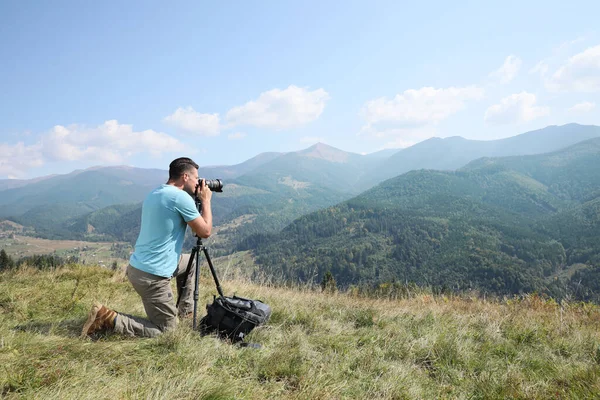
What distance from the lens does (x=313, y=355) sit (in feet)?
11.0

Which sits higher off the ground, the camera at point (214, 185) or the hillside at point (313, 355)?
the camera at point (214, 185)

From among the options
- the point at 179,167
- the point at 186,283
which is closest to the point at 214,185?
the point at 179,167

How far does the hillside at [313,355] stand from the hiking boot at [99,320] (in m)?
0.18

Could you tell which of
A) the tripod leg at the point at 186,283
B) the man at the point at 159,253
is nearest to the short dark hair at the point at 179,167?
the man at the point at 159,253

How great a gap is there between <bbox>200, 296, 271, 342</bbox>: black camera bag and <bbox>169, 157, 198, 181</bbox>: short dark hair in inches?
66.7

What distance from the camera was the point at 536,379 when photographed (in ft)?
10.1

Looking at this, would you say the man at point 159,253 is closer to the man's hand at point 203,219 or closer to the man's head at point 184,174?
the man's hand at point 203,219

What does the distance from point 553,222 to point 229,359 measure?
24578 cm

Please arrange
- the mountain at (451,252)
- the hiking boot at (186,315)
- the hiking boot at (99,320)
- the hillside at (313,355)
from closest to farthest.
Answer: the hillside at (313,355) → the hiking boot at (99,320) → the hiking boot at (186,315) → the mountain at (451,252)

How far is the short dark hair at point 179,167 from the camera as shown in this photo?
402 centimetres

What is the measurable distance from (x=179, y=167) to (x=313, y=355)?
2824 millimetres

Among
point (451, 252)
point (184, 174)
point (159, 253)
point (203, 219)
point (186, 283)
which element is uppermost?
point (184, 174)

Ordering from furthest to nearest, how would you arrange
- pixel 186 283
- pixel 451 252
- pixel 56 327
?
1. pixel 451 252
2. pixel 186 283
3. pixel 56 327

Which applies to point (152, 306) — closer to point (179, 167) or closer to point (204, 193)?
point (204, 193)
